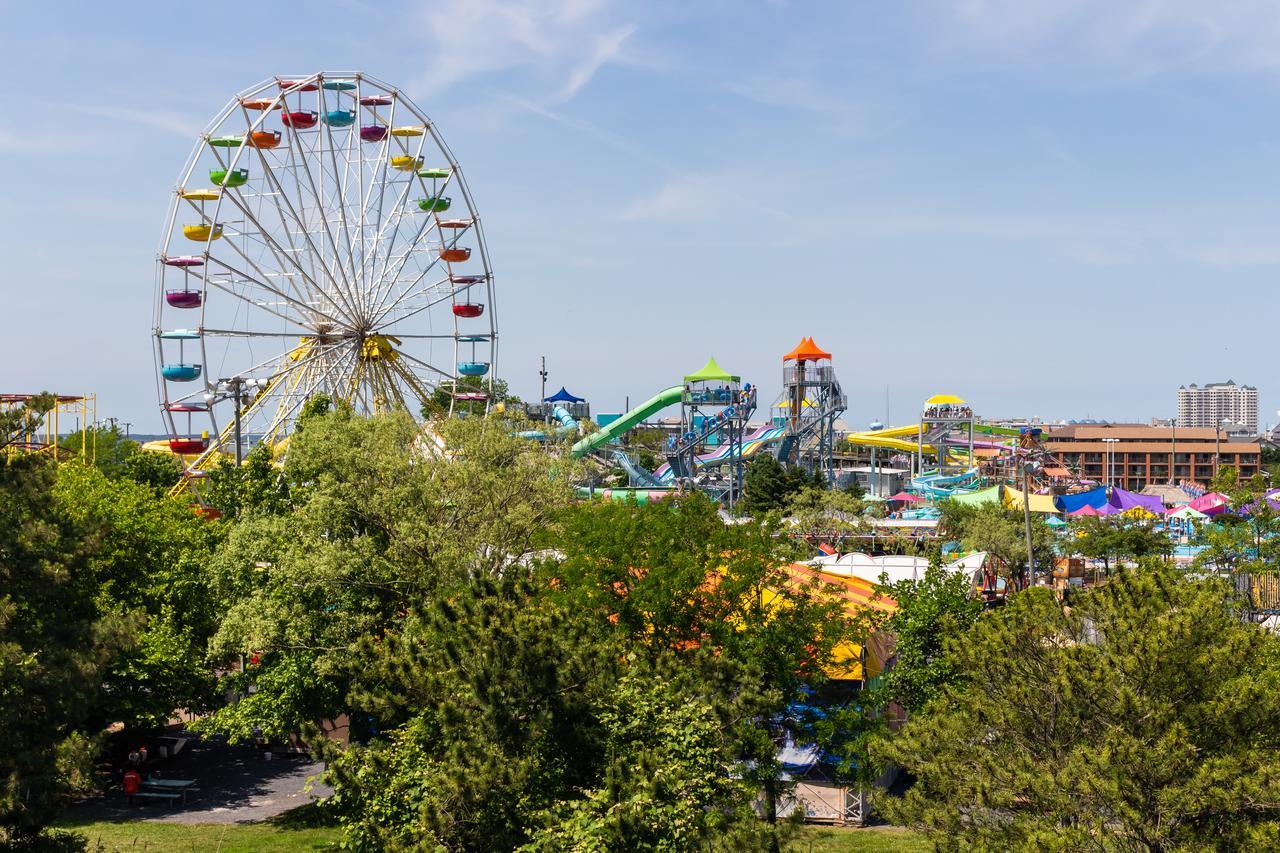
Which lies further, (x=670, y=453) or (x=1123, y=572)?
(x=670, y=453)

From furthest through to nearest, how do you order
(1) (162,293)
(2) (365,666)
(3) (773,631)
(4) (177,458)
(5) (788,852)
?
(4) (177,458) < (1) (162,293) < (3) (773,631) < (2) (365,666) < (5) (788,852)

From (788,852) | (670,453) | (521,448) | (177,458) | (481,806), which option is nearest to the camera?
(481,806)

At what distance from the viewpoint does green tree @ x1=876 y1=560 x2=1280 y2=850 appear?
14547mm

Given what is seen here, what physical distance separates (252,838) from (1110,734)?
56.5 feet

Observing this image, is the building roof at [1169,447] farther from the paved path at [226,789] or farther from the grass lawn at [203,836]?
the grass lawn at [203,836]

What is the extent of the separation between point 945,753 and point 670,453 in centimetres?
7571

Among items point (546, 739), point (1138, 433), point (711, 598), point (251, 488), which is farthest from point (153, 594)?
point (1138, 433)

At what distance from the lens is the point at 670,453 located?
92.3 meters

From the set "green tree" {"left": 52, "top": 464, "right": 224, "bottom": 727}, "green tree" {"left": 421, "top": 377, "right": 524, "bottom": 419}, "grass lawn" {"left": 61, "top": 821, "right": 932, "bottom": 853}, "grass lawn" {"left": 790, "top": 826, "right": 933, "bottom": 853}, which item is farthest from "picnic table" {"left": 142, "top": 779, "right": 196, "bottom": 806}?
"green tree" {"left": 421, "top": 377, "right": 524, "bottom": 419}

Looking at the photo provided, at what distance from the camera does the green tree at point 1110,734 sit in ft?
47.7

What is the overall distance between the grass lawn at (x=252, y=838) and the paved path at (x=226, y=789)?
705 mm

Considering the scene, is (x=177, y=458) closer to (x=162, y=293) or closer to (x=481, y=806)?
(x=162, y=293)

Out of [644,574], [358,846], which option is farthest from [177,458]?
[358,846]

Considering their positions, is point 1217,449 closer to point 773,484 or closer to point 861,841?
point 773,484
